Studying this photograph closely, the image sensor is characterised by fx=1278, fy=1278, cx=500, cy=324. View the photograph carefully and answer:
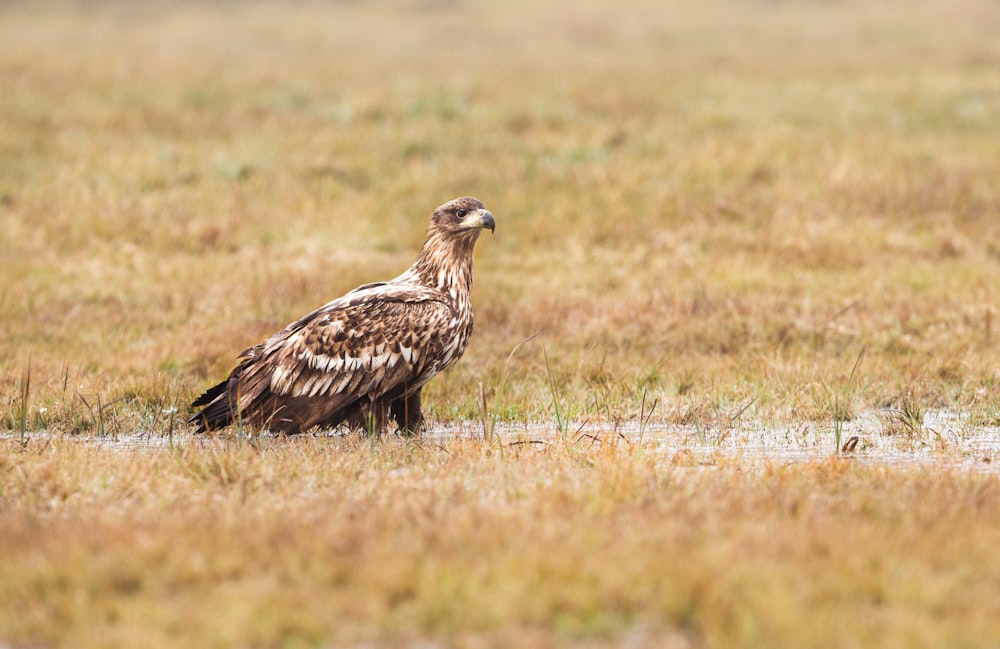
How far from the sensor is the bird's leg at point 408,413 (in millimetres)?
8906

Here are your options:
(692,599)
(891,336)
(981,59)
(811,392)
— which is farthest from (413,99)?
(692,599)

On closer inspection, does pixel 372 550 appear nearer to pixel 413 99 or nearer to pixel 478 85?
pixel 413 99

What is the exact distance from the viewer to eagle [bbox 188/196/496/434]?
844 centimetres

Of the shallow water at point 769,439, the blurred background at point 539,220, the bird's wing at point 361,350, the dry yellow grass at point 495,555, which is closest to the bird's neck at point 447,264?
the bird's wing at point 361,350

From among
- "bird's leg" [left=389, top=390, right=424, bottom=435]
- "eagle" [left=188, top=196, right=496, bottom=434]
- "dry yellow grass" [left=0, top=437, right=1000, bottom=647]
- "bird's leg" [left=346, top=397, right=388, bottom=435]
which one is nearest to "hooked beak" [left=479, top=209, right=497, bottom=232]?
"eagle" [left=188, top=196, right=496, bottom=434]

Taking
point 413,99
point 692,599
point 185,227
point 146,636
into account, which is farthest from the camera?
point 413,99

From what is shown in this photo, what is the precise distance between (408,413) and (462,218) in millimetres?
1442

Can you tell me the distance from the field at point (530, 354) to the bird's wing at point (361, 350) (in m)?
0.38

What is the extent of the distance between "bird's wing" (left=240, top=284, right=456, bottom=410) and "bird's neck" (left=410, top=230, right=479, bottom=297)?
322mm

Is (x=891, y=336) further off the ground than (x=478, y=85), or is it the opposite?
(x=478, y=85)

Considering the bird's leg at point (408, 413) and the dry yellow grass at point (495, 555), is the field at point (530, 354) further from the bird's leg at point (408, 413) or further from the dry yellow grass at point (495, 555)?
the bird's leg at point (408, 413)

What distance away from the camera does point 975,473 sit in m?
7.12

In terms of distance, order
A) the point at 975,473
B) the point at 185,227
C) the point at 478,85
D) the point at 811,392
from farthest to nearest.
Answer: the point at 478,85, the point at 185,227, the point at 811,392, the point at 975,473

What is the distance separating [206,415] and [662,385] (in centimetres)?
382
